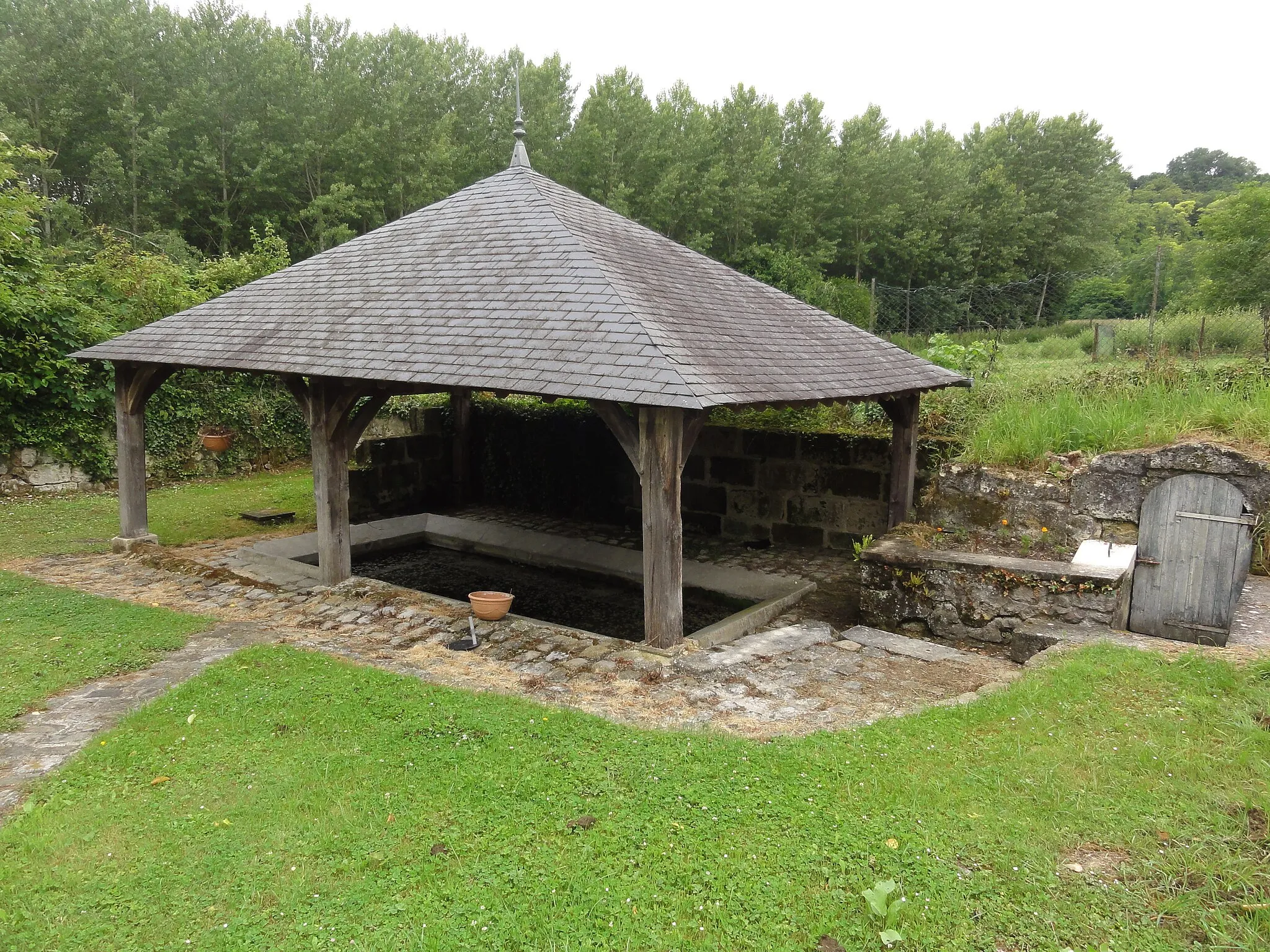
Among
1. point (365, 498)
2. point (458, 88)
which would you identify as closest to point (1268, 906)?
point (365, 498)

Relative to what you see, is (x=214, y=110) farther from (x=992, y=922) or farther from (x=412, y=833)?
(x=992, y=922)

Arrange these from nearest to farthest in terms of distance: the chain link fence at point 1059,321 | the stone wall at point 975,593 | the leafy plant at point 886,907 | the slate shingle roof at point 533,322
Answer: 1. the leafy plant at point 886,907
2. the slate shingle roof at point 533,322
3. the stone wall at point 975,593
4. the chain link fence at point 1059,321

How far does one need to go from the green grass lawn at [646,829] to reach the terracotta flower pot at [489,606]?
165cm

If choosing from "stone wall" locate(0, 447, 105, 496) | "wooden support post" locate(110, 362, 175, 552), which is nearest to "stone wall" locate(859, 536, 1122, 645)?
"wooden support post" locate(110, 362, 175, 552)

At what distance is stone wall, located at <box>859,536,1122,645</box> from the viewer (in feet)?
19.0

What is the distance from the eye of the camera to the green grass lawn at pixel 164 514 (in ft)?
29.3

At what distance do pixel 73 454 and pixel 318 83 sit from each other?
16.8m

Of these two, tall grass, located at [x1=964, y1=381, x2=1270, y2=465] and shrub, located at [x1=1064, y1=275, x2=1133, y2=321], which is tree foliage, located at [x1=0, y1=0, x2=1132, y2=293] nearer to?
shrub, located at [x1=1064, y1=275, x2=1133, y2=321]

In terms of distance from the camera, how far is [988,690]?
4582 mm

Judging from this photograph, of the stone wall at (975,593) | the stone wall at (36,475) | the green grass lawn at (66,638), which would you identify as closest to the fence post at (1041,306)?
the stone wall at (975,593)

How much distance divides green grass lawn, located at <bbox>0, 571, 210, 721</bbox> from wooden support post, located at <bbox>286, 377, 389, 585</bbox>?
130 centimetres

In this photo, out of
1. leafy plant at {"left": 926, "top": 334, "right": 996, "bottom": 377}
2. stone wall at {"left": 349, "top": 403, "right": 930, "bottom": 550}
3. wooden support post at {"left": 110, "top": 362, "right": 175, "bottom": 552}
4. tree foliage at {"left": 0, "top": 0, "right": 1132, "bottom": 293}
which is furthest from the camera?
tree foliage at {"left": 0, "top": 0, "right": 1132, "bottom": 293}

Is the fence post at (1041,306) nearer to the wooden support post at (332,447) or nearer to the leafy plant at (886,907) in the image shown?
the wooden support post at (332,447)

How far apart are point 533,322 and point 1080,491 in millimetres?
4920
